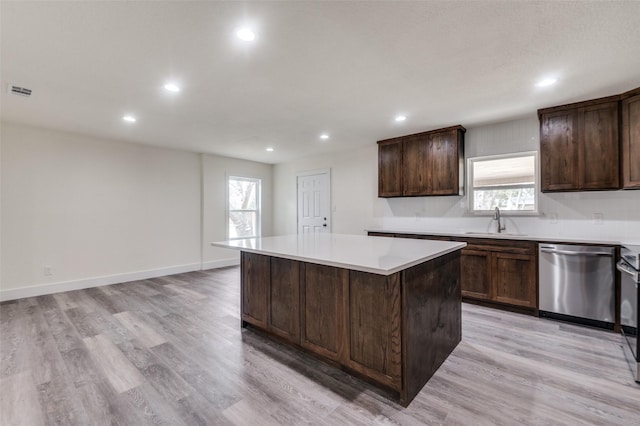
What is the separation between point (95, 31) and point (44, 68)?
0.95 meters

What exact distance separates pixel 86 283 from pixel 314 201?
14.2 feet

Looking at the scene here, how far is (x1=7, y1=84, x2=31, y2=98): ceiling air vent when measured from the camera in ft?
9.17

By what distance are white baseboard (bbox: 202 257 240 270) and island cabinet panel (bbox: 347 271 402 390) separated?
186 inches

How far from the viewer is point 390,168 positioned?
482 centimetres

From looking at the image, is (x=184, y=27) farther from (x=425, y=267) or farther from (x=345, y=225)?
(x=345, y=225)

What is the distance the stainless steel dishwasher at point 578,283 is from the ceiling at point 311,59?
5.60 ft

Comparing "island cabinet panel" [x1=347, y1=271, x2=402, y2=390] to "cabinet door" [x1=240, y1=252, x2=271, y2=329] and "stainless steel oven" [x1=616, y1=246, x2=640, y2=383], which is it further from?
"stainless steel oven" [x1=616, y1=246, x2=640, y2=383]

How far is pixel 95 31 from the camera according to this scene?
1.95 m

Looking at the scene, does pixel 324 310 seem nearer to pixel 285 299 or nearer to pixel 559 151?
pixel 285 299

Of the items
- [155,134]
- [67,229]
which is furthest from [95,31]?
[67,229]

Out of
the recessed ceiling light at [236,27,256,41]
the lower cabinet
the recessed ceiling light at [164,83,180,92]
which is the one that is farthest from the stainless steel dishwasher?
the recessed ceiling light at [164,83,180,92]

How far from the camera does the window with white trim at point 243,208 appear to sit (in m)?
6.55

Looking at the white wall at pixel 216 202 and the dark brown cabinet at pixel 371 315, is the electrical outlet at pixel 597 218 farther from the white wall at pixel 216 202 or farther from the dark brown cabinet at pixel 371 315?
the white wall at pixel 216 202

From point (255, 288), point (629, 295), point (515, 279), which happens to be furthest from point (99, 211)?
point (629, 295)
